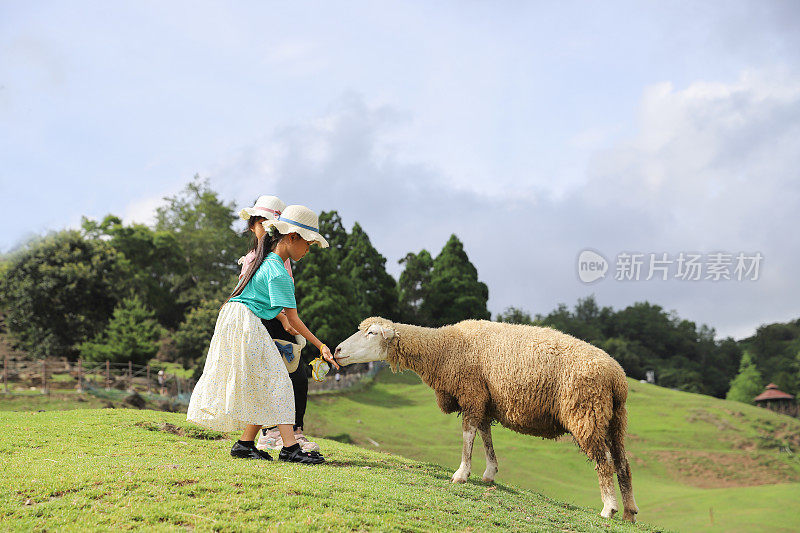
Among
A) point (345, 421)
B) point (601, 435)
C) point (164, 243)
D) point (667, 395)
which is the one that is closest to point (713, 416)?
point (667, 395)

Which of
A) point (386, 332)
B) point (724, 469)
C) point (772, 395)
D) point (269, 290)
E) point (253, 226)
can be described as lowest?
point (724, 469)

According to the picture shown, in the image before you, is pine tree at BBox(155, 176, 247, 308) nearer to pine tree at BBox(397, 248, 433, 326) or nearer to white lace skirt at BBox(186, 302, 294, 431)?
pine tree at BBox(397, 248, 433, 326)

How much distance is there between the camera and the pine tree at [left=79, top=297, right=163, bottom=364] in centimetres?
3591

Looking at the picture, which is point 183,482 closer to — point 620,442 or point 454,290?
point 620,442

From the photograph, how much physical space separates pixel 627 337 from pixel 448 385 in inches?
3325

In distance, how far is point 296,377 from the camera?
A: 26.9 ft

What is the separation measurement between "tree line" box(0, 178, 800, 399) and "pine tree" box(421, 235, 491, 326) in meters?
0.13

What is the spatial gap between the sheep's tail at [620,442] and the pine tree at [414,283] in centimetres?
4747

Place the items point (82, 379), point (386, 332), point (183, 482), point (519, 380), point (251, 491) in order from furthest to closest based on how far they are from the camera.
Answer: point (82, 379)
point (386, 332)
point (519, 380)
point (183, 482)
point (251, 491)

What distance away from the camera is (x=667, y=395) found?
46531 millimetres

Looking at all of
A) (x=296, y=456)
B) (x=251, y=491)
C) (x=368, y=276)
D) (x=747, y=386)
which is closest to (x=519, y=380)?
(x=296, y=456)

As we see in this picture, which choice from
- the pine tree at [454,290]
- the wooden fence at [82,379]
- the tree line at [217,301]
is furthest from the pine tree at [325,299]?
the pine tree at [454,290]

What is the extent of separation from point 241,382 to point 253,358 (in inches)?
12.0

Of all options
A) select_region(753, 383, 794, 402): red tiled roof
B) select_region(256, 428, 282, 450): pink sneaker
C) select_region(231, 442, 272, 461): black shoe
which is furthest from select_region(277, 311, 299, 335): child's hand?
select_region(753, 383, 794, 402): red tiled roof
